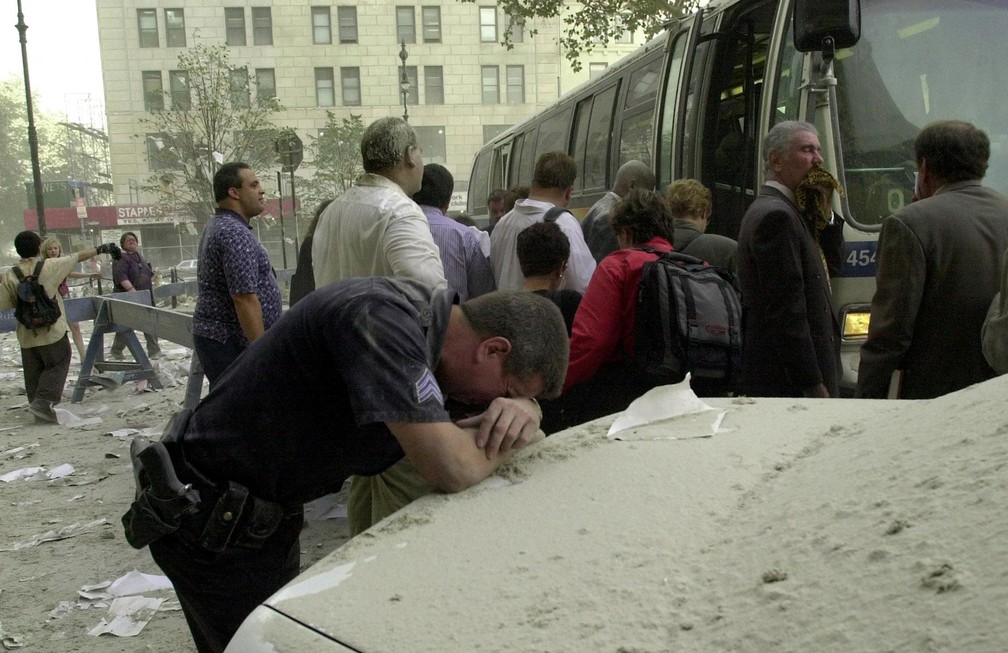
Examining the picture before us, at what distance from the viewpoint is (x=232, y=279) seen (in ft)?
16.1

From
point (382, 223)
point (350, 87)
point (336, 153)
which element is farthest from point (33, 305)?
point (350, 87)

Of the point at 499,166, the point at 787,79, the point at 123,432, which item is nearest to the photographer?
the point at 787,79

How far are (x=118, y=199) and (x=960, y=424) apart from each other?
195 ft

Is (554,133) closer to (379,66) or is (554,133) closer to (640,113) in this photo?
(640,113)

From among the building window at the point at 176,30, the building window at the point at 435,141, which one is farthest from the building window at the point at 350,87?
the building window at the point at 176,30

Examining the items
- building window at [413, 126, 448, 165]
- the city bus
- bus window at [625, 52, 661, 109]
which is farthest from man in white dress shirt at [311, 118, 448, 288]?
building window at [413, 126, 448, 165]

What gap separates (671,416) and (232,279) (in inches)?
129

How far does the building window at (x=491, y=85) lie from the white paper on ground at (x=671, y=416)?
53.9 metres

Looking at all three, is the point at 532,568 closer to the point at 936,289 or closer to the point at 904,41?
the point at 936,289

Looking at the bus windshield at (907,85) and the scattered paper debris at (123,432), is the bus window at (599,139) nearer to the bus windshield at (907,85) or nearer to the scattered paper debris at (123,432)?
the bus windshield at (907,85)

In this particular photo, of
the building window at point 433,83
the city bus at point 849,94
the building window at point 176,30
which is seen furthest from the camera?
the building window at point 433,83

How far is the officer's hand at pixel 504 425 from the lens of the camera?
2088 millimetres

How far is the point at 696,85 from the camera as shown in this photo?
691cm

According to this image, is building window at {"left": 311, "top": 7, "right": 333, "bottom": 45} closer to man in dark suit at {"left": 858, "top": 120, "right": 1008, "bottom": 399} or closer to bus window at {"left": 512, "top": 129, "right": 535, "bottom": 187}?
bus window at {"left": 512, "top": 129, "right": 535, "bottom": 187}
